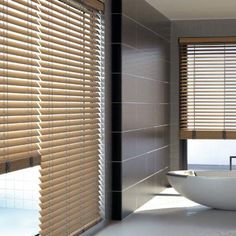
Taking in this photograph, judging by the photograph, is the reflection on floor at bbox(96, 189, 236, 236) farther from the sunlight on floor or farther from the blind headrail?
the blind headrail

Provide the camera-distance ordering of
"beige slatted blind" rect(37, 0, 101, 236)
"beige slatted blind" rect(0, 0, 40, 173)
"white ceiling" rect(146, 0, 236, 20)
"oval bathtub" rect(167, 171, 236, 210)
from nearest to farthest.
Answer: "beige slatted blind" rect(0, 0, 40, 173)
"beige slatted blind" rect(37, 0, 101, 236)
"oval bathtub" rect(167, 171, 236, 210)
"white ceiling" rect(146, 0, 236, 20)

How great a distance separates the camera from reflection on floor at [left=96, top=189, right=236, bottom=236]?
454 cm

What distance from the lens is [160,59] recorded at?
6496mm

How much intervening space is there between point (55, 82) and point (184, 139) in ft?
11.6

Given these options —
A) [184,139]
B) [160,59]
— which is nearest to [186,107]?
[184,139]

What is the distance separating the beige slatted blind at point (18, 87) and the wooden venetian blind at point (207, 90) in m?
3.77

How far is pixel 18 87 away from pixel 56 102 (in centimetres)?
55

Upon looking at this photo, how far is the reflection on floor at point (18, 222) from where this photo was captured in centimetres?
606

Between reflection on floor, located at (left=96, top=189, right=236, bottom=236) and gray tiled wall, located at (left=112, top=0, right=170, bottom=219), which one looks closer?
reflection on floor, located at (left=96, top=189, right=236, bottom=236)

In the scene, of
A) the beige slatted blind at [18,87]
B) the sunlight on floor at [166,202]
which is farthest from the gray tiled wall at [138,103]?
the beige slatted blind at [18,87]

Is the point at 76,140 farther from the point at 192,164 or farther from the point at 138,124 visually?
the point at 192,164

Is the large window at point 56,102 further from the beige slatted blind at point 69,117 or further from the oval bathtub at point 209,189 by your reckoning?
the oval bathtub at point 209,189

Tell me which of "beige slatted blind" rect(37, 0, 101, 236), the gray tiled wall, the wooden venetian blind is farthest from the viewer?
the wooden venetian blind

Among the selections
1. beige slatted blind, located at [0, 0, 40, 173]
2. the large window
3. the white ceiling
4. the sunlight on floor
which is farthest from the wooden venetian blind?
beige slatted blind, located at [0, 0, 40, 173]
